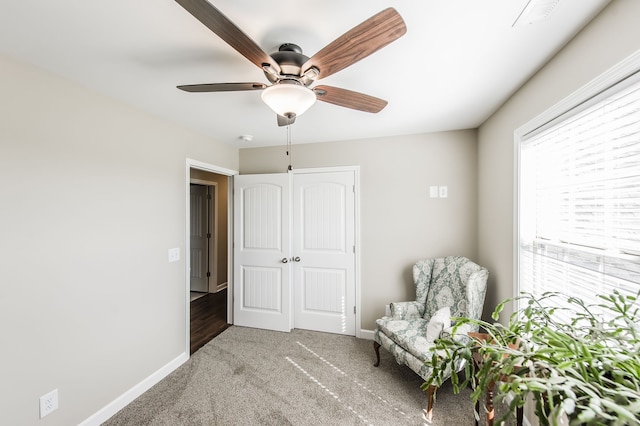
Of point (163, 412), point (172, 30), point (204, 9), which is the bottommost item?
point (163, 412)

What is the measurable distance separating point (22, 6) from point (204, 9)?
37.1 inches

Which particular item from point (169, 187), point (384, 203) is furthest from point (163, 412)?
point (384, 203)

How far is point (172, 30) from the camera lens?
48.8 inches

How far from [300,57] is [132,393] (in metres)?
2.74

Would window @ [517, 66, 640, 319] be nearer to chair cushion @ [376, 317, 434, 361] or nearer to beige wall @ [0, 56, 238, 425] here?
chair cushion @ [376, 317, 434, 361]

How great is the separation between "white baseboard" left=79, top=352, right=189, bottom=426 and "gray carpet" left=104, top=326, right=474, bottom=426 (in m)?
0.04

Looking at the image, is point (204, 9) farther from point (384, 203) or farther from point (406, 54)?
point (384, 203)

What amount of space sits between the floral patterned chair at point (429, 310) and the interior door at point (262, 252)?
4.34 ft

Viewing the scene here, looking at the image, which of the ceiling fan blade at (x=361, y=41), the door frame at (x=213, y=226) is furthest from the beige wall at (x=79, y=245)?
the door frame at (x=213, y=226)

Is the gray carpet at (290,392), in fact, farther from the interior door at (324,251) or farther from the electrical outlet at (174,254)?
the electrical outlet at (174,254)

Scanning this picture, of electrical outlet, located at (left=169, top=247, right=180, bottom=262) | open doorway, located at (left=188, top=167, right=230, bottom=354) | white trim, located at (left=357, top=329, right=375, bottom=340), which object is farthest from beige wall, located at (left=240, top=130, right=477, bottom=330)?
open doorway, located at (left=188, top=167, right=230, bottom=354)

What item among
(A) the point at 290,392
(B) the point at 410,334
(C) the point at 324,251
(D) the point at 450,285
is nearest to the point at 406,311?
(B) the point at 410,334

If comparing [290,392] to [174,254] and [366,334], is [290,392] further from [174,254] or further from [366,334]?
[174,254]

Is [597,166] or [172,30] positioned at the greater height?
[172,30]
